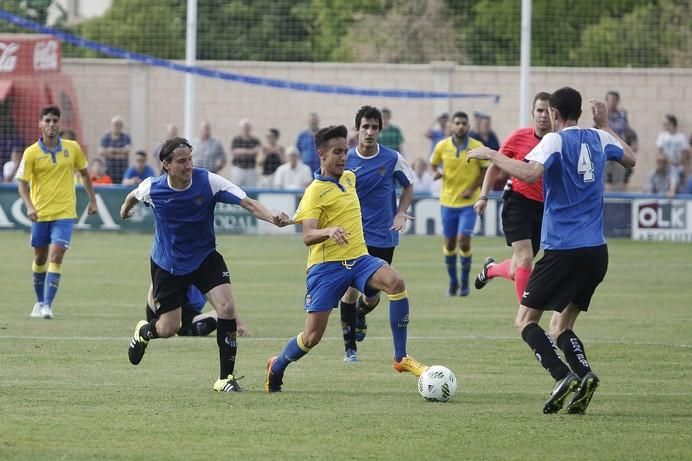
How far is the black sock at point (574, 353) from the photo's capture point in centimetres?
936

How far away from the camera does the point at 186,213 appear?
10688 millimetres

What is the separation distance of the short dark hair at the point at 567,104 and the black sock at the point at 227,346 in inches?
116

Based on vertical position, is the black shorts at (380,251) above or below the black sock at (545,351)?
above

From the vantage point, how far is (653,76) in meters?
32.7

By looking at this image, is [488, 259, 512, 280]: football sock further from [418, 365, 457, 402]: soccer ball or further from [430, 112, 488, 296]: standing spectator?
[418, 365, 457, 402]: soccer ball

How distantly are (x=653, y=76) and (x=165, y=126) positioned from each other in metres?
12.1

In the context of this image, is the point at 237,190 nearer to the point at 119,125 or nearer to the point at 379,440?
the point at 379,440

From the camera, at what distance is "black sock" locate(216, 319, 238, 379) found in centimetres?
1048

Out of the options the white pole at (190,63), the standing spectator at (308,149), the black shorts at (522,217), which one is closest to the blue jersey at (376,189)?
the black shorts at (522,217)

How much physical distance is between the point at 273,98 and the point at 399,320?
26070 millimetres

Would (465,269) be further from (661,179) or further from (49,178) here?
(661,179)

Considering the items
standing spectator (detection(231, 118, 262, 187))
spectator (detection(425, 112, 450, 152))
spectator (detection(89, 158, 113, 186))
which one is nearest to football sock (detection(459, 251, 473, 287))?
spectator (detection(425, 112, 450, 152))

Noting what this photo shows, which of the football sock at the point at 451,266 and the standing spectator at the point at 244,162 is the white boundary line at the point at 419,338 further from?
the standing spectator at the point at 244,162

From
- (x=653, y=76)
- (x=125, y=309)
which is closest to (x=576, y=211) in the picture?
(x=125, y=309)
